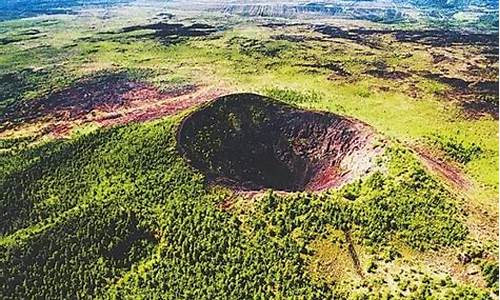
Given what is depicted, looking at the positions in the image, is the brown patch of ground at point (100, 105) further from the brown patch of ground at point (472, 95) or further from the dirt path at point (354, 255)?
the brown patch of ground at point (472, 95)

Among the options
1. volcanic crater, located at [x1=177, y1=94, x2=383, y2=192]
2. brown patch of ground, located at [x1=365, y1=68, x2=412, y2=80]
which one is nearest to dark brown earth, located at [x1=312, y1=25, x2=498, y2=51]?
brown patch of ground, located at [x1=365, y1=68, x2=412, y2=80]

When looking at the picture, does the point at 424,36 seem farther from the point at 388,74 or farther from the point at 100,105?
the point at 100,105

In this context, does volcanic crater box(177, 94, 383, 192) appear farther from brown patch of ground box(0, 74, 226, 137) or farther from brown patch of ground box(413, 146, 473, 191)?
brown patch of ground box(0, 74, 226, 137)

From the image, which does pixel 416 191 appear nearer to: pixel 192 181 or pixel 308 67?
pixel 192 181

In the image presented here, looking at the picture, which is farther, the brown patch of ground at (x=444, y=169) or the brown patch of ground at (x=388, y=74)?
the brown patch of ground at (x=388, y=74)

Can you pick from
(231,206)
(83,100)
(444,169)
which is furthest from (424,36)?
(231,206)

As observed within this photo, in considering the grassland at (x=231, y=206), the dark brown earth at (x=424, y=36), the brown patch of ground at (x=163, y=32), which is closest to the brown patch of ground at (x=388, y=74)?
the grassland at (x=231, y=206)
